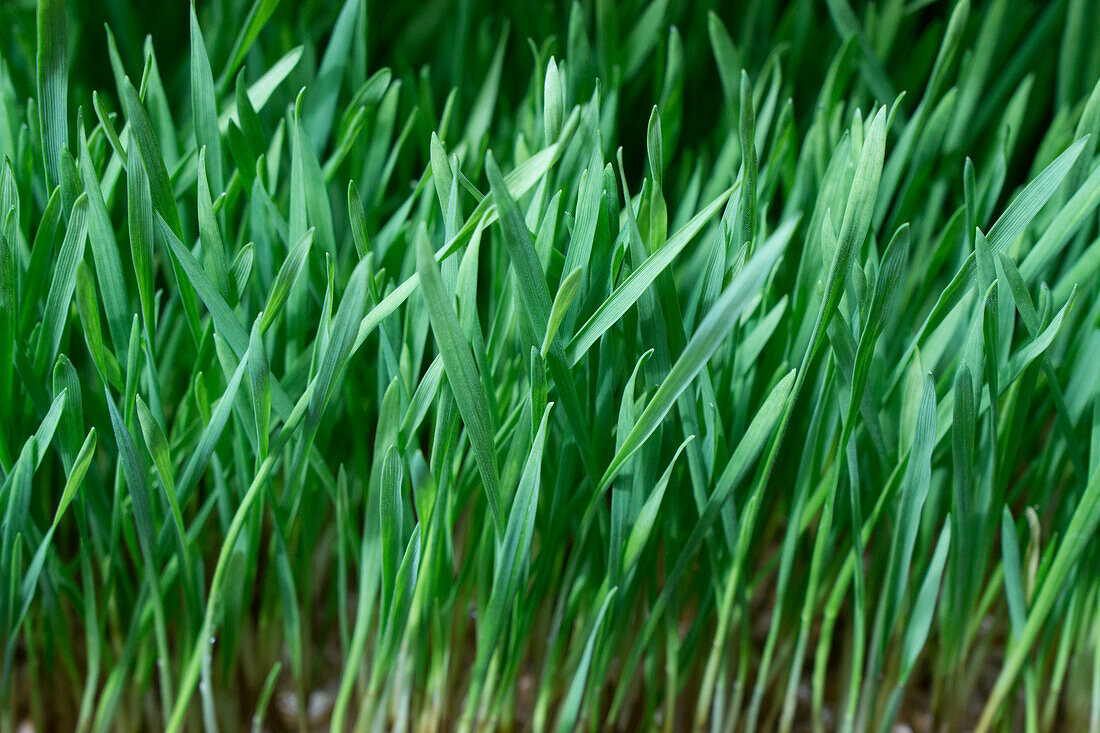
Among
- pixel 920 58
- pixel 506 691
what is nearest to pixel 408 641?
pixel 506 691

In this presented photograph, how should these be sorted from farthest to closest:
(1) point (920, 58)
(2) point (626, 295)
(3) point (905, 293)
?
1. (1) point (920, 58)
2. (3) point (905, 293)
3. (2) point (626, 295)

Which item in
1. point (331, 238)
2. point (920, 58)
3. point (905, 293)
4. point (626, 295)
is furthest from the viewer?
point (920, 58)

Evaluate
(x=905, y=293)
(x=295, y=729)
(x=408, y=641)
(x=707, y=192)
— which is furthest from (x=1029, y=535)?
(x=295, y=729)

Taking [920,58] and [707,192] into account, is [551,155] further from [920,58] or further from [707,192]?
[920,58]

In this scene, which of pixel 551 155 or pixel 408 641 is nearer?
pixel 551 155

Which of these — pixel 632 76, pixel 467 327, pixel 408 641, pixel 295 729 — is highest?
pixel 632 76

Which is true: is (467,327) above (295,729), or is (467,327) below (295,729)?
above

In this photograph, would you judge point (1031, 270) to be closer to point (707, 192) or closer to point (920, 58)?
point (707, 192)
